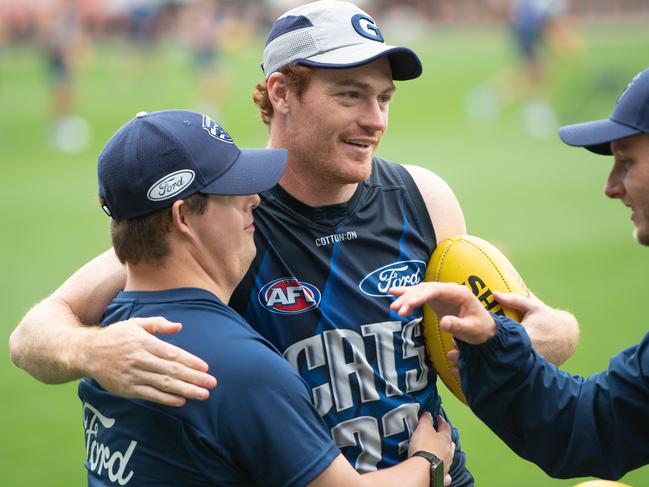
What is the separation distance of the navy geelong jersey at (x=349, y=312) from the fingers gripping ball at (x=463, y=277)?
49 millimetres

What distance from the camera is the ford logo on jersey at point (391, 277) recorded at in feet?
11.8

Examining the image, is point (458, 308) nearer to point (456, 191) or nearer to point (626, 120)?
point (626, 120)

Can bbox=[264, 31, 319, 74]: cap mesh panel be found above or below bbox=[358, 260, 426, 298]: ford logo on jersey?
above

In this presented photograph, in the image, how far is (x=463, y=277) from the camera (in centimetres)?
367

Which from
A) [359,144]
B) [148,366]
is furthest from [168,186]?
[359,144]

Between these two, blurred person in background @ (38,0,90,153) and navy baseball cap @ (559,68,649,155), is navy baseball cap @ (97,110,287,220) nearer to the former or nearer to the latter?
navy baseball cap @ (559,68,649,155)

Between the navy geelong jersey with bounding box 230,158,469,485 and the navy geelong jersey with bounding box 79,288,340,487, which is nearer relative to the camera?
the navy geelong jersey with bounding box 79,288,340,487

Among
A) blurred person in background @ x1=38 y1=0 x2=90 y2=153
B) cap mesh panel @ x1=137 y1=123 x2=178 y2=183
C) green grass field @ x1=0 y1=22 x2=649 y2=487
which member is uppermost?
cap mesh panel @ x1=137 y1=123 x2=178 y2=183

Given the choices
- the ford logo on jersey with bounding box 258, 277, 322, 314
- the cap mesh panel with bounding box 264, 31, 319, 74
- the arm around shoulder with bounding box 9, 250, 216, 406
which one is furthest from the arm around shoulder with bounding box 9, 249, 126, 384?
the cap mesh panel with bounding box 264, 31, 319, 74

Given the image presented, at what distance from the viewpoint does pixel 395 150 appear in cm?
1891

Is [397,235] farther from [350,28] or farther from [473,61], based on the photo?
[473,61]

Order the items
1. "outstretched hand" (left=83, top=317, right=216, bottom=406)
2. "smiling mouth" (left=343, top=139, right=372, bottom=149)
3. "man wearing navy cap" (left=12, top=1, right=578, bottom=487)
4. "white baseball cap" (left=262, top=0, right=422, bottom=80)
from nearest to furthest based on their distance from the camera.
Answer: "outstretched hand" (left=83, top=317, right=216, bottom=406) < "man wearing navy cap" (left=12, top=1, right=578, bottom=487) < "white baseball cap" (left=262, top=0, right=422, bottom=80) < "smiling mouth" (left=343, top=139, right=372, bottom=149)

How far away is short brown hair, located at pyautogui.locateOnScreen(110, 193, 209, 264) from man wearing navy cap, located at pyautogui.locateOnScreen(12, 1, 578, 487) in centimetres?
43

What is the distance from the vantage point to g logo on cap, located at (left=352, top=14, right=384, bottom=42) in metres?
3.68
